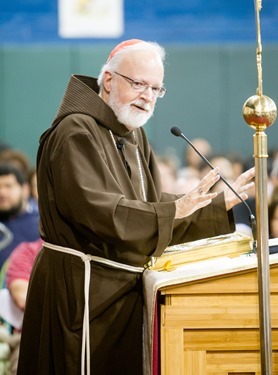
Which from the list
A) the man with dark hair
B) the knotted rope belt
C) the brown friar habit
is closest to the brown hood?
the brown friar habit

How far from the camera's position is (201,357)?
3227 millimetres

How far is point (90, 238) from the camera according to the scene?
3523 millimetres

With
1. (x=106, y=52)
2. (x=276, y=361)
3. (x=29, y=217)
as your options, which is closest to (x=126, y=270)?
(x=276, y=361)

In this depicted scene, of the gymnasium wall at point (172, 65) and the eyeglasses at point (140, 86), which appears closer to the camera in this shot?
the eyeglasses at point (140, 86)

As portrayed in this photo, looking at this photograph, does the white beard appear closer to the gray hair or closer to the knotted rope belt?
the gray hair

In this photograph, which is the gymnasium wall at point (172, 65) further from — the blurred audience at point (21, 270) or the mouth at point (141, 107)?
the mouth at point (141, 107)

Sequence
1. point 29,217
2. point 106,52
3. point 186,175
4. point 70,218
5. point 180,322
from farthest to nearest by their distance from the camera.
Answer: point 106,52
point 186,175
point 29,217
point 70,218
point 180,322

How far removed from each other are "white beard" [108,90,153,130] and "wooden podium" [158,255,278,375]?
775 mm

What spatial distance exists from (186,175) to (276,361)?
589 cm

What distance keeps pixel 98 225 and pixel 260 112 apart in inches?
28.5

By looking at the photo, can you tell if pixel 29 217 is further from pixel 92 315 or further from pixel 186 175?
pixel 186 175

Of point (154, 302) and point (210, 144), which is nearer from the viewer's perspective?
point (154, 302)

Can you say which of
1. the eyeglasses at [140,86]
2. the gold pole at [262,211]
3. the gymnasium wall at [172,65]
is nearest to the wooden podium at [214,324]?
the gold pole at [262,211]

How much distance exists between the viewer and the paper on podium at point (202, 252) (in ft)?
11.7
